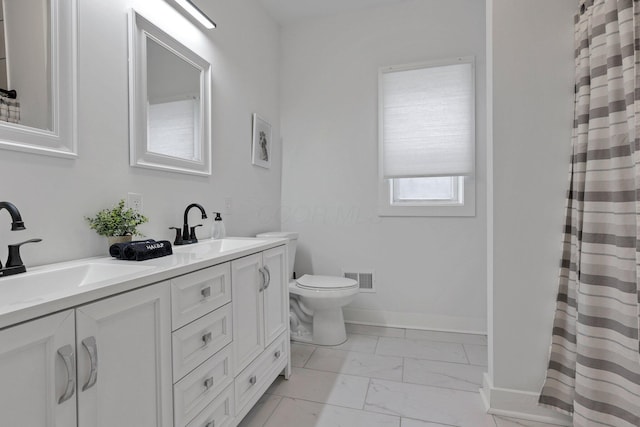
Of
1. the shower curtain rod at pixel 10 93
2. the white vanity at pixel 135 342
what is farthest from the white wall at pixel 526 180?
the shower curtain rod at pixel 10 93

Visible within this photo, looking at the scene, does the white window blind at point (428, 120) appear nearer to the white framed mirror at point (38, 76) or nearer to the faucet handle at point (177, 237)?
the faucet handle at point (177, 237)

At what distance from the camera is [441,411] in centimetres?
158

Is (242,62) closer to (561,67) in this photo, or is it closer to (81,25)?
(81,25)

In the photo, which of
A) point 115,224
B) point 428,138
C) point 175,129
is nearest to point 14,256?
point 115,224

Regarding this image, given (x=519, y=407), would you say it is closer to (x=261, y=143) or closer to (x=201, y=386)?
(x=201, y=386)

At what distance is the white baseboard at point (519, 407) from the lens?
59.2 inches

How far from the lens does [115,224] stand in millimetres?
1243

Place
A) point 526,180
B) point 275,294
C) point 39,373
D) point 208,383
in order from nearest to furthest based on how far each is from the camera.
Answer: point 39,373
point 208,383
point 526,180
point 275,294

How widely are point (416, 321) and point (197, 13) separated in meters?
2.67

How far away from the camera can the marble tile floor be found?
1527 mm

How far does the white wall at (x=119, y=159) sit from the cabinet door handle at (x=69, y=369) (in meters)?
0.54

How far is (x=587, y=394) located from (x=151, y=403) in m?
1.61

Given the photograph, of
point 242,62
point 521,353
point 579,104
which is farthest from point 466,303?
point 242,62

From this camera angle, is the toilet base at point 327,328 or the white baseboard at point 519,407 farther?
the toilet base at point 327,328
